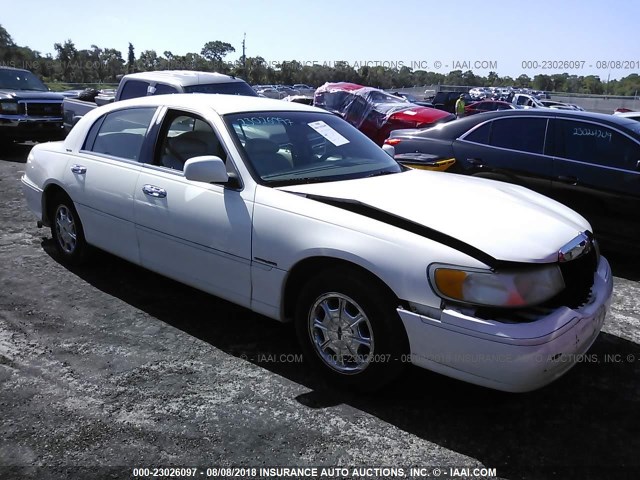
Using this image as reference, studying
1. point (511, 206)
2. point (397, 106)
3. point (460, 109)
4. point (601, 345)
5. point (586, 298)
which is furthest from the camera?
point (460, 109)

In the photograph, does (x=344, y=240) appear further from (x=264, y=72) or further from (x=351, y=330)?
(x=264, y=72)

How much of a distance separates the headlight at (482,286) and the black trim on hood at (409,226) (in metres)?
0.07

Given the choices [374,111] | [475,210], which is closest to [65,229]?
[475,210]

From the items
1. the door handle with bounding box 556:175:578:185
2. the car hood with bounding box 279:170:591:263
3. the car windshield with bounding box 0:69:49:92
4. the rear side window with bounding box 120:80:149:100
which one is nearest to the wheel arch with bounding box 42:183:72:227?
the car hood with bounding box 279:170:591:263

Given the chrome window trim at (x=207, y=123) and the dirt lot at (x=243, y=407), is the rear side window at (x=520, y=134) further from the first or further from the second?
the chrome window trim at (x=207, y=123)

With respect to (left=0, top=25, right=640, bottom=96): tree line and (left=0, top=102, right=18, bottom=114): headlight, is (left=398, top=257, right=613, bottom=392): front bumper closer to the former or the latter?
(left=0, top=102, right=18, bottom=114): headlight

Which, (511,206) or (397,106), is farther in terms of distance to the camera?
(397,106)

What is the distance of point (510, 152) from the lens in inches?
230

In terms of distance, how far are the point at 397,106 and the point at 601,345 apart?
8306mm

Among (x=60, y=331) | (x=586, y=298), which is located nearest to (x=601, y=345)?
(x=586, y=298)

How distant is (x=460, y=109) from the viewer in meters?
21.5

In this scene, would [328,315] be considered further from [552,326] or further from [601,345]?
[601,345]

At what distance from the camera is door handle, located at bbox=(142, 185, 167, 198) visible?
3.78m

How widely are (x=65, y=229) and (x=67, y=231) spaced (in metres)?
0.04
